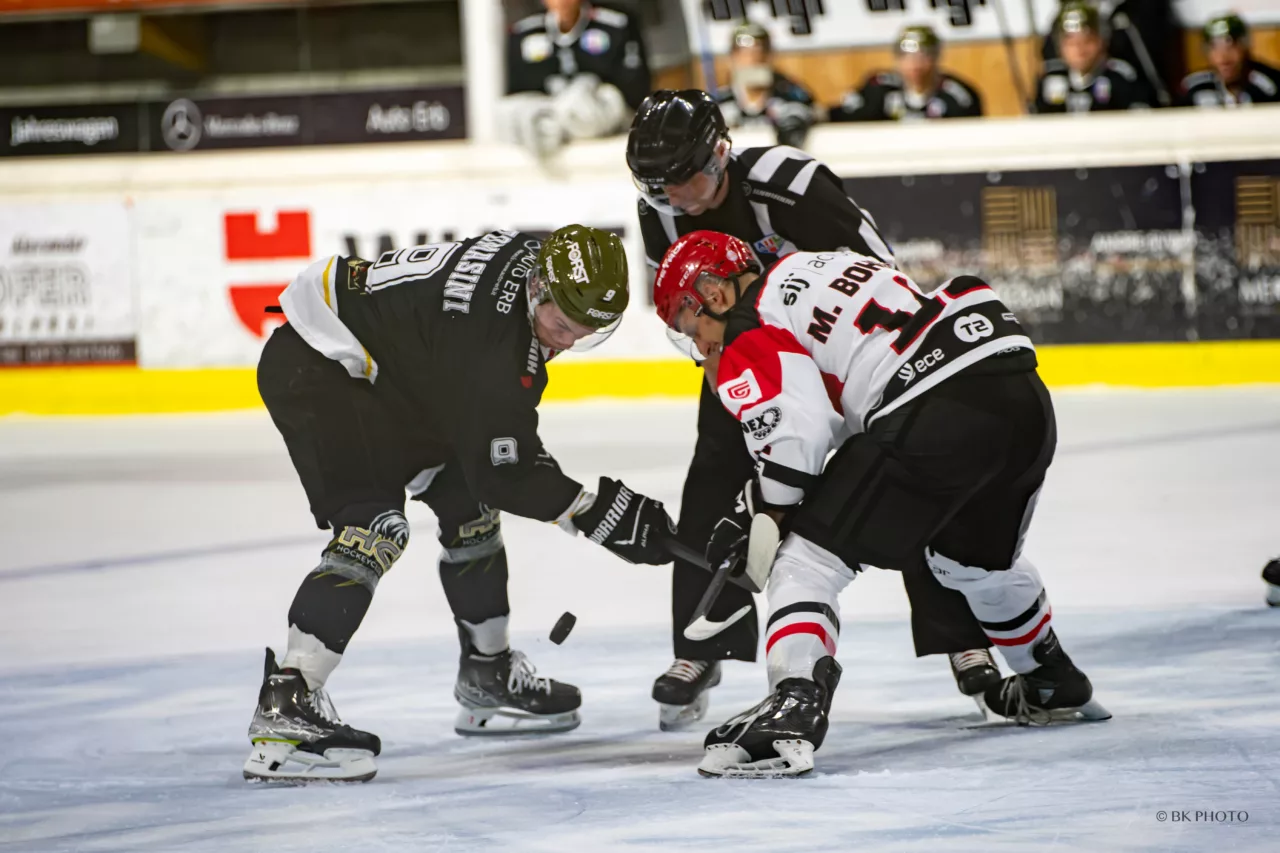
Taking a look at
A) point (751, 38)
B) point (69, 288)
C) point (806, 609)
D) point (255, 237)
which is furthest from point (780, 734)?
point (69, 288)

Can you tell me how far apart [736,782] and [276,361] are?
1282mm

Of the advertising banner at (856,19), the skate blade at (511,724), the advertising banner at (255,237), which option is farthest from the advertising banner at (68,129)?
the skate blade at (511,724)

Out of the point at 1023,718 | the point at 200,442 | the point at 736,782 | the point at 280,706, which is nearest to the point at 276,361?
the point at 280,706

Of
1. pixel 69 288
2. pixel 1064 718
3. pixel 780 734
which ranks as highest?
pixel 69 288

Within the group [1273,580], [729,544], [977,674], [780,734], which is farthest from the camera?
[1273,580]

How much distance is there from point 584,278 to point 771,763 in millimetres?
949

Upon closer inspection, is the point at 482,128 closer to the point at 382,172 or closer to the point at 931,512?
the point at 382,172

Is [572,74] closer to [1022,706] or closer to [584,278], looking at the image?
[584,278]

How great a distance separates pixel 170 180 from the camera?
32.4 feet

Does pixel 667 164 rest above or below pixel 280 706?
above

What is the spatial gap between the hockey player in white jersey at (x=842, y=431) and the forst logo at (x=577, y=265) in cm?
18

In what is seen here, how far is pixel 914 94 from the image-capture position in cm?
945

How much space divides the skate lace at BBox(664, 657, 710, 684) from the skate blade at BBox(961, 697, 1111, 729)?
580 mm

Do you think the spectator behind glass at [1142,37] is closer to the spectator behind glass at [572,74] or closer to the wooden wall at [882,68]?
the wooden wall at [882,68]
